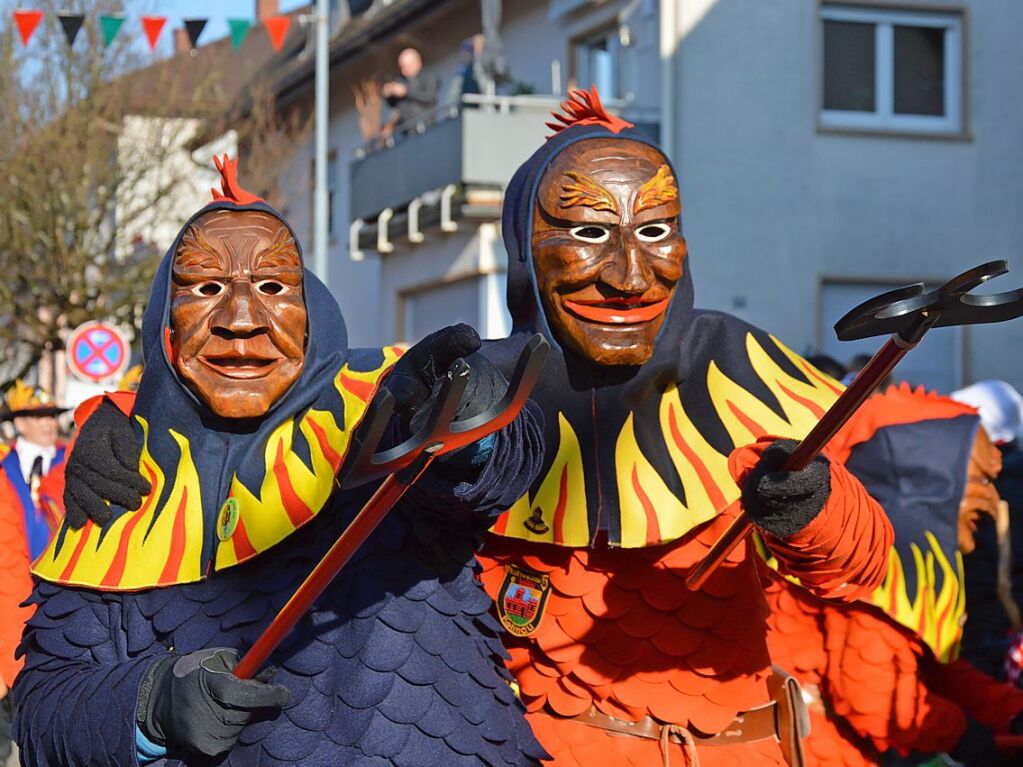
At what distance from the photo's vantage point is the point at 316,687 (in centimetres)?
315

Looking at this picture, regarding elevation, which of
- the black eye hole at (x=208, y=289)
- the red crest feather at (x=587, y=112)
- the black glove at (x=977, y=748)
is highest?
the red crest feather at (x=587, y=112)

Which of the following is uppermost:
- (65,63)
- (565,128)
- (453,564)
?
(65,63)

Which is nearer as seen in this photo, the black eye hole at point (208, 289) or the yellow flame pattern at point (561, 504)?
the black eye hole at point (208, 289)

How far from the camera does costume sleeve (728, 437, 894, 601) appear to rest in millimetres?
3074

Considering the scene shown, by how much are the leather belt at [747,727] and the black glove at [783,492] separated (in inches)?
29.1

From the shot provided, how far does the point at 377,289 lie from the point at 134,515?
58.1 feet

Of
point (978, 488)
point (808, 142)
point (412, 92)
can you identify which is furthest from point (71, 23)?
point (978, 488)

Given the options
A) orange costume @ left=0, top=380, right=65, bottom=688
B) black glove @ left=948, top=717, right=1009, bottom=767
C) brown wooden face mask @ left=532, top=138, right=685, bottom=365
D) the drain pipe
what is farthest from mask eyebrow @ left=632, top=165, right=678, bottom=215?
the drain pipe

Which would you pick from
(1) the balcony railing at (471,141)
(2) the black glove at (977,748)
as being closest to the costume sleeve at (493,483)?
(2) the black glove at (977,748)

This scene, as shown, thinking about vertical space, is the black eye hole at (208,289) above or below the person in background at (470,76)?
below

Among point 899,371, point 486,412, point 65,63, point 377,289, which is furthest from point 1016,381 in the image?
point 486,412

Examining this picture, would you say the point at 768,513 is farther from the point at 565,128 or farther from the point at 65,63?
the point at 65,63

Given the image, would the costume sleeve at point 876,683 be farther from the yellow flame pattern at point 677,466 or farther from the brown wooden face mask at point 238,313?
Result: the brown wooden face mask at point 238,313

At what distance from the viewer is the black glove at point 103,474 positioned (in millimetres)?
3357
